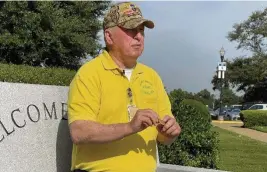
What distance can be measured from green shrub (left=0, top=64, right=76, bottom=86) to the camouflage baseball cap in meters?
1.72

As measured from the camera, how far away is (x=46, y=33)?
1750 centimetres

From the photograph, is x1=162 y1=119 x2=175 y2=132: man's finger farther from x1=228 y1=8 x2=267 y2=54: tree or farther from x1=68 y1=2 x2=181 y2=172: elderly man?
x1=228 y1=8 x2=267 y2=54: tree

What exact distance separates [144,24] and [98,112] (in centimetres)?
57

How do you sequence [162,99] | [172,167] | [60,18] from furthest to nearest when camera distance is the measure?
[60,18], [172,167], [162,99]

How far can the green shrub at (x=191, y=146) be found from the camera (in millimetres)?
5434

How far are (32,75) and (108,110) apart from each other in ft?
6.61

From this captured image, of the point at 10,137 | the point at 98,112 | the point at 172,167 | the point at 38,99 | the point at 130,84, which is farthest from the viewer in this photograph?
the point at 172,167

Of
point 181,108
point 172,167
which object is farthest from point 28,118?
point 181,108

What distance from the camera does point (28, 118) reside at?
3.12 m

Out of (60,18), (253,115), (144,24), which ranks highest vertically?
(60,18)

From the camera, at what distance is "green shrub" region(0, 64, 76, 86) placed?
157 inches

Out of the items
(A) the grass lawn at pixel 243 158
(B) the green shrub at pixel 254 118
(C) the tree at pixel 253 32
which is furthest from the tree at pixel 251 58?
(A) the grass lawn at pixel 243 158

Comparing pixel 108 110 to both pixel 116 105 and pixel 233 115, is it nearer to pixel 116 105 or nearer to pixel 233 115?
pixel 116 105

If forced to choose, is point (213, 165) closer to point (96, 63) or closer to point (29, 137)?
point (29, 137)
